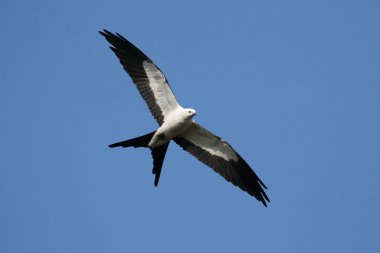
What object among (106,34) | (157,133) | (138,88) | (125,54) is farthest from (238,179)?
(106,34)

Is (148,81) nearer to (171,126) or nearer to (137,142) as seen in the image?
(171,126)

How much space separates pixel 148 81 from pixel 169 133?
1.30m

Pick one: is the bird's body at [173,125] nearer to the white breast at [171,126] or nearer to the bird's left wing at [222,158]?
the white breast at [171,126]

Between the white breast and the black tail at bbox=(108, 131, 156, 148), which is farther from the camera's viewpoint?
the white breast

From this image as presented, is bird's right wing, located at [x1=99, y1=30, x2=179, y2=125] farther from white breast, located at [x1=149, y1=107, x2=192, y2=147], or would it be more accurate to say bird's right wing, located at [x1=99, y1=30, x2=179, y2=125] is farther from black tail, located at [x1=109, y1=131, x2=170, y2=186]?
black tail, located at [x1=109, y1=131, x2=170, y2=186]

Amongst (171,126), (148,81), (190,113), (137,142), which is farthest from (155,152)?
(148,81)

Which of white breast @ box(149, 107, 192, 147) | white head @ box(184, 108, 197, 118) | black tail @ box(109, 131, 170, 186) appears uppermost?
white head @ box(184, 108, 197, 118)

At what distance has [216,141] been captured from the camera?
10211 mm

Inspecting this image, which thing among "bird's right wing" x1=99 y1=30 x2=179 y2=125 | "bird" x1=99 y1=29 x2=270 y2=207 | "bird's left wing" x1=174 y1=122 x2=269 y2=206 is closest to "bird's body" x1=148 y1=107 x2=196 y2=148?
"bird" x1=99 y1=29 x2=270 y2=207

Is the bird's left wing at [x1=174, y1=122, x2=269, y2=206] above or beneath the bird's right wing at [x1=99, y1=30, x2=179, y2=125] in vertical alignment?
beneath

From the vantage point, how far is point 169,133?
9.70 m

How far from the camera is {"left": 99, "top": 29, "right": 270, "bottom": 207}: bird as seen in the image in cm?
962

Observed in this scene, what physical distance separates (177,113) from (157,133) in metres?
0.63

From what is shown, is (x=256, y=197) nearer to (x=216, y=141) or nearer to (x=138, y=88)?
(x=216, y=141)
